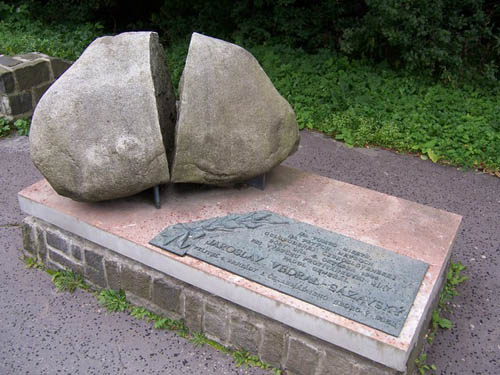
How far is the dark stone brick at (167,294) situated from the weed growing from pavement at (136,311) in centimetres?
8

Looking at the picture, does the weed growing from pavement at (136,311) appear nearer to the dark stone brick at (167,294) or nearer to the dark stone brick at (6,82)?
the dark stone brick at (167,294)

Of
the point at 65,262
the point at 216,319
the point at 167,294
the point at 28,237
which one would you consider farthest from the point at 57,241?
the point at 216,319

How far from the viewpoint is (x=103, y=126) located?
2924mm

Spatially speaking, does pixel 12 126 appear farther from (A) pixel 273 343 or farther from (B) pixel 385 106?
(A) pixel 273 343

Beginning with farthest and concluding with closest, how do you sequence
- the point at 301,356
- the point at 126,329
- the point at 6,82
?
the point at 6,82, the point at 126,329, the point at 301,356

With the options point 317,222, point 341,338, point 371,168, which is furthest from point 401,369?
point 371,168

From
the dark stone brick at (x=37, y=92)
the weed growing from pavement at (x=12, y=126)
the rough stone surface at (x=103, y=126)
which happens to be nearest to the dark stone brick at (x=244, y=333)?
the rough stone surface at (x=103, y=126)

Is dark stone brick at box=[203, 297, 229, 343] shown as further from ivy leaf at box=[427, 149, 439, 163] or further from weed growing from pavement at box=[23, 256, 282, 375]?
ivy leaf at box=[427, 149, 439, 163]

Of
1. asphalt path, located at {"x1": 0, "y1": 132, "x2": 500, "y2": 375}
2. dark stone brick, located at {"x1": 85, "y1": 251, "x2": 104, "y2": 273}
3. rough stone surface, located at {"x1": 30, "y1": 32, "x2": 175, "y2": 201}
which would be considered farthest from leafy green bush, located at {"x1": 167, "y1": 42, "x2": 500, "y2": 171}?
dark stone brick, located at {"x1": 85, "y1": 251, "x2": 104, "y2": 273}

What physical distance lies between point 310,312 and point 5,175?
130 inches

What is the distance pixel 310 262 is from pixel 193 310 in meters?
0.69

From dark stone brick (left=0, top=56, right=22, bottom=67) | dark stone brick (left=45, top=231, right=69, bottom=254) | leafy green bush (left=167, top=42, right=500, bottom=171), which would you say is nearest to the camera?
dark stone brick (left=45, top=231, right=69, bottom=254)

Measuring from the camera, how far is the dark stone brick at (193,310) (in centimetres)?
298

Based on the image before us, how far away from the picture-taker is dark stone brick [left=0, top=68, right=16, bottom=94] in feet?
17.9
